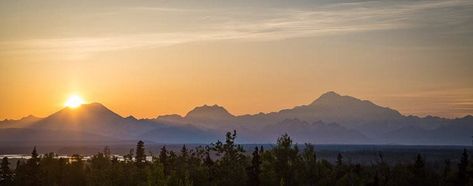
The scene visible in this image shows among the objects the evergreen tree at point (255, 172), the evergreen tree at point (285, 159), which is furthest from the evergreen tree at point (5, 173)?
the evergreen tree at point (255, 172)

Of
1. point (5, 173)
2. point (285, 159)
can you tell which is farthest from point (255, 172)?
point (5, 173)

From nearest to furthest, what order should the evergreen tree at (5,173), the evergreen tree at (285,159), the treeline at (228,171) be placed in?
the treeline at (228,171), the evergreen tree at (285,159), the evergreen tree at (5,173)

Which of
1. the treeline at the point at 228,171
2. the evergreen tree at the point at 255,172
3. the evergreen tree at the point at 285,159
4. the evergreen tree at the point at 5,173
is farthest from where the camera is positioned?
the evergreen tree at the point at 5,173

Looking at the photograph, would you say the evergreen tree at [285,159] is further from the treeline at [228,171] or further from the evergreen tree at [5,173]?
the evergreen tree at [5,173]

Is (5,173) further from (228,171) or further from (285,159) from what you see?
(285,159)

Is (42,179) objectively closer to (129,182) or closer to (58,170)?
(58,170)

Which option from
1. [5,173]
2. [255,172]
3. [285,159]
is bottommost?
[5,173]

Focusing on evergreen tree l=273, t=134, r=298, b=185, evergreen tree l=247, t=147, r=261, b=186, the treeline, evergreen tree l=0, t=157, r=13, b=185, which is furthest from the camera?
evergreen tree l=0, t=157, r=13, b=185

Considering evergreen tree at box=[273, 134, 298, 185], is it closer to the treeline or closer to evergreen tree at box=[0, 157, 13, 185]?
the treeline

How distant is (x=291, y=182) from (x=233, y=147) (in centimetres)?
984

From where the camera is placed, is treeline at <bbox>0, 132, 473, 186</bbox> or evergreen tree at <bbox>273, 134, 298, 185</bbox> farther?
evergreen tree at <bbox>273, 134, 298, 185</bbox>

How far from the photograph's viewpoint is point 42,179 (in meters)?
109

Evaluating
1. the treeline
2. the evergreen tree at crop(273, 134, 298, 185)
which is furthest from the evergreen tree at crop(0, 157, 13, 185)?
the evergreen tree at crop(273, 134, 298, 185)

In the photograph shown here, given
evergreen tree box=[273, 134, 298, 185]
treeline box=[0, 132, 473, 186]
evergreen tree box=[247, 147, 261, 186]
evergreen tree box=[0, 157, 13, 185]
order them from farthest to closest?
evergreen tree box=[0, 157, 13, 185] < evergreen tree box=[273, 134, 298, 185] < treeline box=[0, 132, 473, 186] < evergreen tree box=[247, 147, 261, 186]
